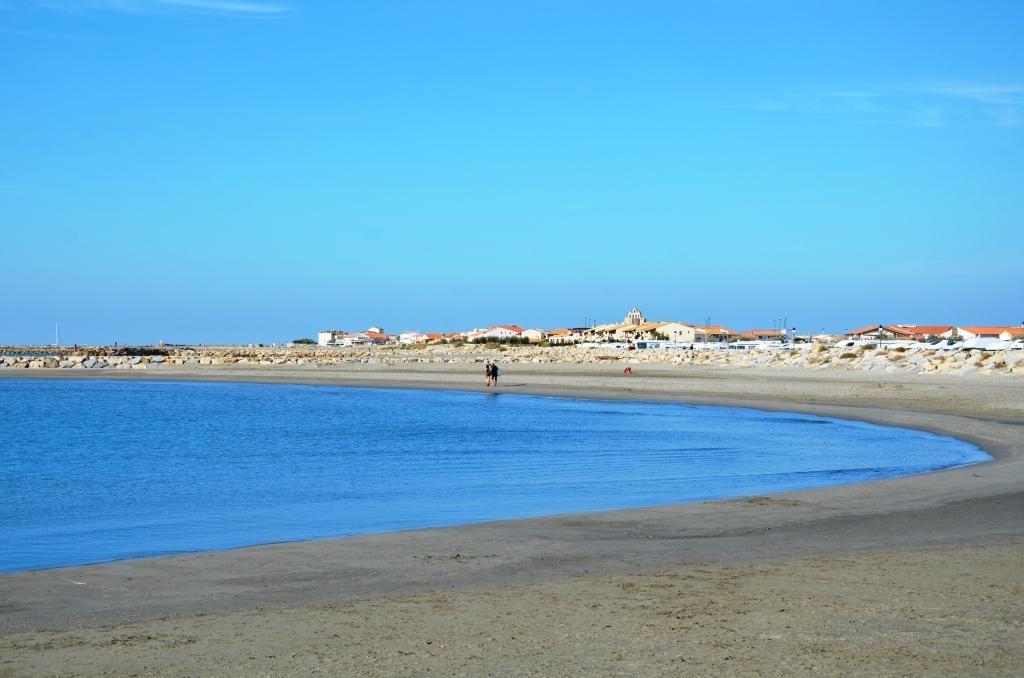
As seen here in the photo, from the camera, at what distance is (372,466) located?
18.6 meters

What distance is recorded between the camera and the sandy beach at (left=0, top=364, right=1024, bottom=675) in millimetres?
5559

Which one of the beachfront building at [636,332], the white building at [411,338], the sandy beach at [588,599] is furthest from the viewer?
the white building at [411,338]

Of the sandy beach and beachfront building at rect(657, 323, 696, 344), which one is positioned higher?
beachfront building at rect(657, 323, 696, 344)

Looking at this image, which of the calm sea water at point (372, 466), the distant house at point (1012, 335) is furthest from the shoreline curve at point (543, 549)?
the distant house at point (1012, 335)

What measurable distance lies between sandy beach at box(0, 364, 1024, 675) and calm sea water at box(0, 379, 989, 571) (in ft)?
6.33

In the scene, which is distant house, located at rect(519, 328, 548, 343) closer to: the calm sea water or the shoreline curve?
the calm sea water

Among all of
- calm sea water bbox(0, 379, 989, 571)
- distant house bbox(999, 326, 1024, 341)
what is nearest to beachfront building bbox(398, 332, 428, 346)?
distant house bbox(999, 326, 1024, 341)

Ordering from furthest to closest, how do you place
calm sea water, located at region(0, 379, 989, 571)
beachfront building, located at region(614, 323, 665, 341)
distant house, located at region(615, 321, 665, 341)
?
distant house, located at region(615, 321, 665, 341), beachfront building, located at region(614, 323, 665, 341), calm sea water, located at region(0, 379, 989, 571)

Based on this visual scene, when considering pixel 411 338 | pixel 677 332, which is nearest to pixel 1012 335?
pixel 677 332

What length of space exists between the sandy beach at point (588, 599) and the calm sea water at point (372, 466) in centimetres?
193

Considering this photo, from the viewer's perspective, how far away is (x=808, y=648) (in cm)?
568

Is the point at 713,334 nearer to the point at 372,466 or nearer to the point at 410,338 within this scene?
the point at 410,338

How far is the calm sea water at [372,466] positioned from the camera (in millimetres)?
11828

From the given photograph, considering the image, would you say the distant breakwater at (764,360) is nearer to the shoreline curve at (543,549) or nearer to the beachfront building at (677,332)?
the beachfront building at (677,332)
